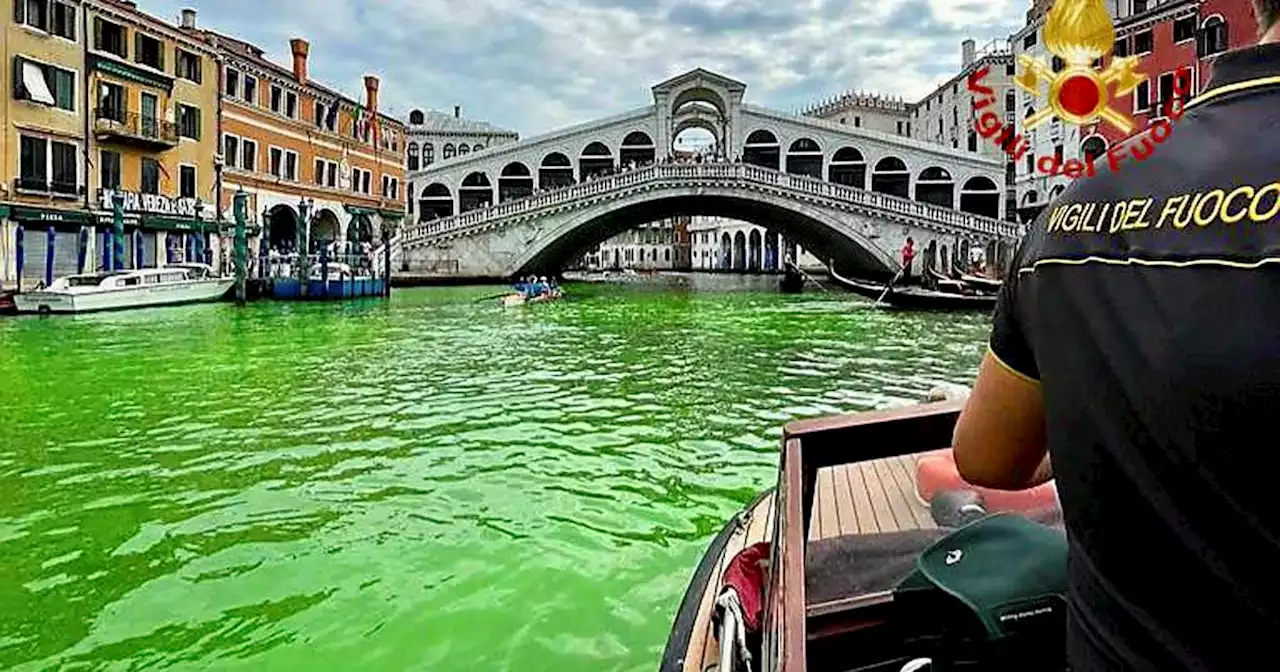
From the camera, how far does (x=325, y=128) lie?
88.9ft

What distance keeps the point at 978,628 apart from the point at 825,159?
1371 inches

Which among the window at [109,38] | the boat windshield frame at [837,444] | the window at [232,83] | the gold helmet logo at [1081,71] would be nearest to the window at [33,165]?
the window at [109,38]

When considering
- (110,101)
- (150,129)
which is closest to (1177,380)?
(110,101)

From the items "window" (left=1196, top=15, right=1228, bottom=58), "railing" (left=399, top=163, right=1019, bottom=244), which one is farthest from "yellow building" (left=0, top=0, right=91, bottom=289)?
"window" (left=1196, top=15, right=1228, bottom=58)

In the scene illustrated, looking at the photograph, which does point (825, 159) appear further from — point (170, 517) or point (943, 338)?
point (170, 517)

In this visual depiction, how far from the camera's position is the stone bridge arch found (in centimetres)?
2503

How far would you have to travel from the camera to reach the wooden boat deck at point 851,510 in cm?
245

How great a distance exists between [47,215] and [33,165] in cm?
93

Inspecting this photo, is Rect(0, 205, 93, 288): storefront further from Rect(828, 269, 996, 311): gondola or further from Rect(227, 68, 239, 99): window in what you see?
Rect(828, 269, 996, 311): gondola

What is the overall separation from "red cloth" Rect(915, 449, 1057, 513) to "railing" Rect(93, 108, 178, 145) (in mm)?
19652

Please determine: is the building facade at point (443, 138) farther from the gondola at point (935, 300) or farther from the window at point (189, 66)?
the gondola at point (935, 300)

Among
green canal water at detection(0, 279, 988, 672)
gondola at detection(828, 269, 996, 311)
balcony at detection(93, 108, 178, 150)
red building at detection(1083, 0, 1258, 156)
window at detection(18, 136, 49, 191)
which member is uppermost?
red building at detection(1083, 0, 1258, 156)

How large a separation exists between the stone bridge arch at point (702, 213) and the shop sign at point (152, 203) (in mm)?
8437

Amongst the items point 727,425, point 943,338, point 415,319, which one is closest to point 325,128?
point 415,319
